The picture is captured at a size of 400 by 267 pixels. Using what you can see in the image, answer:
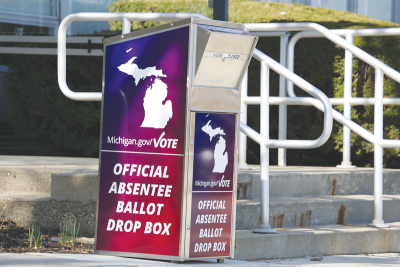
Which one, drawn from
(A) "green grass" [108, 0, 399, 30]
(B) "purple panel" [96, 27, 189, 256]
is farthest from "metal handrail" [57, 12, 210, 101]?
(A) "green grass" [108, 0, 399, 30]

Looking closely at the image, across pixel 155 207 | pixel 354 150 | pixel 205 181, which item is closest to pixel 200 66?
pixel 205 181

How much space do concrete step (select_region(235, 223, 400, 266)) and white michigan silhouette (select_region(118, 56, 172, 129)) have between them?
0.97 metres

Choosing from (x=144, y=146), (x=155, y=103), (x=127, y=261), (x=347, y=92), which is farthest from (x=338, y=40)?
(x=127, y=261)

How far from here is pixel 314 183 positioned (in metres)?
4.41

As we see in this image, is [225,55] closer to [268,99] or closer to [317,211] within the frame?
[268,99]

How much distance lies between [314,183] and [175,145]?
1.90m

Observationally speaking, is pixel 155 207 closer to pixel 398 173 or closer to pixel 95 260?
pixel 95 260

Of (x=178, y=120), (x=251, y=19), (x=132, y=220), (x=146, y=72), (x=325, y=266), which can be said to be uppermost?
(x=251, y=19)

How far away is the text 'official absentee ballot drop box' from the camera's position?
9.41ft

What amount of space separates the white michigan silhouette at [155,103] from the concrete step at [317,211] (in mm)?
1041

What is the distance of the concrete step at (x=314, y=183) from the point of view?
4.06 meters

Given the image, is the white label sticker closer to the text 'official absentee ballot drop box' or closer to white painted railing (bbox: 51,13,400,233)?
the text 'official absentee ballot drop box'

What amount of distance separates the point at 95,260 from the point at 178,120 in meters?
0.90

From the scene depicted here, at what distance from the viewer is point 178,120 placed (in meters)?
2.91
